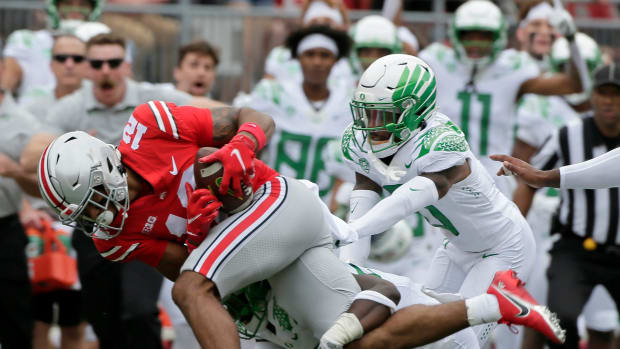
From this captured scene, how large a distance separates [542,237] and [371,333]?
3496 mm

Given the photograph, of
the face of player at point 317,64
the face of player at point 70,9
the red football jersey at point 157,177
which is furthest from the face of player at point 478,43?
the red football jersey at point 157,177

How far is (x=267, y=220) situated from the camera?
4594 mm

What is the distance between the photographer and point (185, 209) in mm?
4812

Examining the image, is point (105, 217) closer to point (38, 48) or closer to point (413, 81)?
point (413, 81)

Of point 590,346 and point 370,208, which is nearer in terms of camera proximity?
point 370,208

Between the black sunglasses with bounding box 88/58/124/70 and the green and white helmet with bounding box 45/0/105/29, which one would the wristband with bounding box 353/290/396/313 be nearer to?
the black sunglasses with bounding box 88/58/124/70

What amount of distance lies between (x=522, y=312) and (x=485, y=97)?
3390mm

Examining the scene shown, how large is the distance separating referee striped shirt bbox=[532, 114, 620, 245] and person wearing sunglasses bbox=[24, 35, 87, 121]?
2.73 metres

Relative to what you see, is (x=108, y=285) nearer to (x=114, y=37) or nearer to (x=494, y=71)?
(x=114, y=37)

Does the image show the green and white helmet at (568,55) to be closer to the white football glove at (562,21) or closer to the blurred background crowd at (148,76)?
the blurred background crowd at (148,76)

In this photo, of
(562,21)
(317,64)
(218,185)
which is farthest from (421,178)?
(317,64)

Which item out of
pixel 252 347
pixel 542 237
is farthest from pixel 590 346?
pixel 252 347

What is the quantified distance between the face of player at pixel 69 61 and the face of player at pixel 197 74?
2.16 ft

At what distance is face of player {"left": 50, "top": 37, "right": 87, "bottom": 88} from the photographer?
754cm
